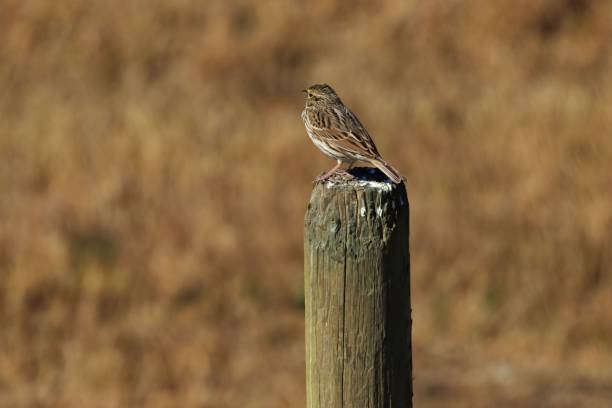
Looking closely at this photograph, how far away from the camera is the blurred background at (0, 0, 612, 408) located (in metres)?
10.7

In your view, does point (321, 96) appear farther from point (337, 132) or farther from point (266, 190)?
point (266, 190)

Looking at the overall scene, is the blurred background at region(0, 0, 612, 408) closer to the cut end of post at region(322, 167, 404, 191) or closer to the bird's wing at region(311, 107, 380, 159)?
the bird's wing at region(311, 107, 380, 159)

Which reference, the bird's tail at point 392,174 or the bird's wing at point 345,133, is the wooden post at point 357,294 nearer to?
the bird's tail at point 392,174

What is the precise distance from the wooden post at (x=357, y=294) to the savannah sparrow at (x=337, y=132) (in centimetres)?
→ 157

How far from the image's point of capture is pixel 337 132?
19.3 ft

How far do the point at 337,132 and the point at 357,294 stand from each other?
2.50m

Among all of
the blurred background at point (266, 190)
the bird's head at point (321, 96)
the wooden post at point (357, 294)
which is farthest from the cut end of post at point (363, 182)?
the blurred background at point (266, 190)

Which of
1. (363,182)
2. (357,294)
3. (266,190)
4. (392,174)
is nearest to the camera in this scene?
(357,294)

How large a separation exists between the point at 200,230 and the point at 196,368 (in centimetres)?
220

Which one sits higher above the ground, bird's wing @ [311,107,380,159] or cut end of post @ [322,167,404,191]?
bird's wing @ [311,107,380,159]

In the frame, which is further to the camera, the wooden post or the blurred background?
the blurred background

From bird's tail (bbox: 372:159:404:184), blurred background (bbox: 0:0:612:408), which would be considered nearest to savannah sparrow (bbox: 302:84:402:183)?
bird's tail (bbox: 372:159:404:184)

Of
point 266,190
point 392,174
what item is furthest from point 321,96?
point 266,190

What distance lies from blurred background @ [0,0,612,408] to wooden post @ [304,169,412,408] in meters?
6.69
